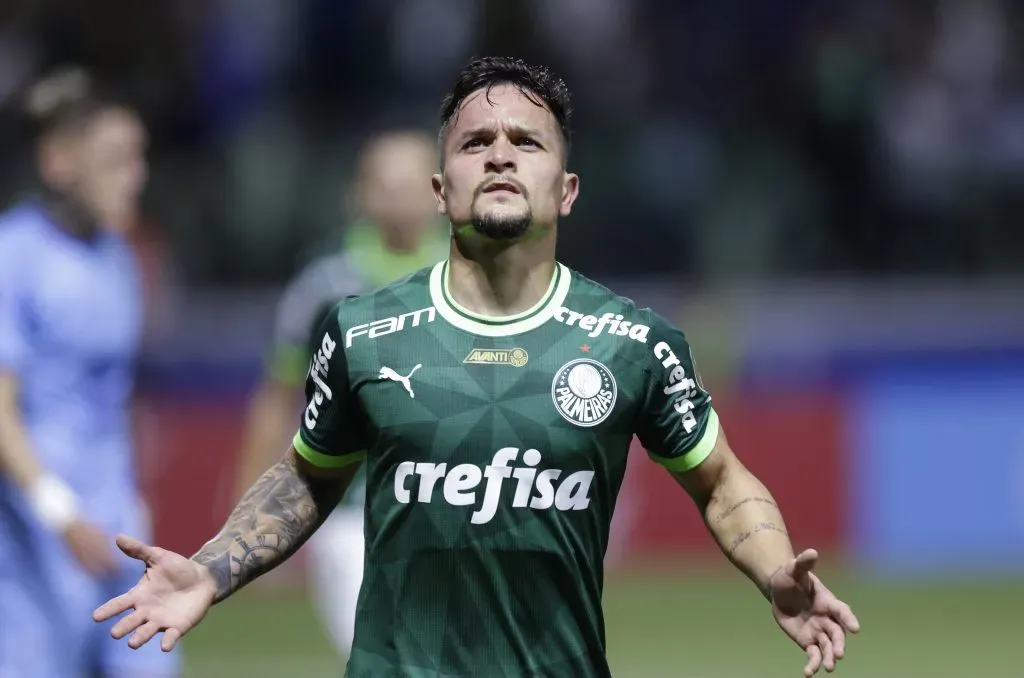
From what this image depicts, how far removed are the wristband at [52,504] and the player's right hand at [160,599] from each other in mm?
2454

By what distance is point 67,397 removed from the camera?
293 inches

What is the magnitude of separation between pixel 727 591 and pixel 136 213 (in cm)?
617

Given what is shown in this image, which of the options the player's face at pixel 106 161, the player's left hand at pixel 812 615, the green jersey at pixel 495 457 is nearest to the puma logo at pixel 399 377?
the green jersey at pixel 495 457

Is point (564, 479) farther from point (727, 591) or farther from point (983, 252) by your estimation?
point (983, 252)

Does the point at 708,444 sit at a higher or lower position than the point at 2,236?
lower

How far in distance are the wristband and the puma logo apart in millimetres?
2606

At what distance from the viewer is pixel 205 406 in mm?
14977

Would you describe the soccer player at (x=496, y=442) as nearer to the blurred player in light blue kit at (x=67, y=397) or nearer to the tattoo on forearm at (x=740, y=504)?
the tattoo on forearm at (x=740, y=504)

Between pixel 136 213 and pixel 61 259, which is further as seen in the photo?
pixel 136 213

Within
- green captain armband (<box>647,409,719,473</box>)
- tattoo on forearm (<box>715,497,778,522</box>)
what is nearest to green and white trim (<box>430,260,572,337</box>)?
green captain armband (<box>647,409,719,473</box>)

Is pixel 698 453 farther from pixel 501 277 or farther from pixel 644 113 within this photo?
pixel 644 113

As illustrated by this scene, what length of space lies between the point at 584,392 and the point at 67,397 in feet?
10.6

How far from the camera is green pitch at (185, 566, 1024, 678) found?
37.5ft

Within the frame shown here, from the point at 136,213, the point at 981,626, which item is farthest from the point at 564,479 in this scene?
the point at 136,213
